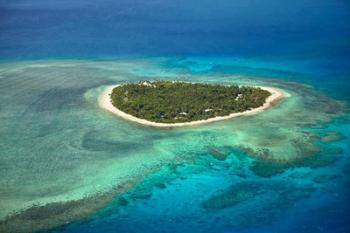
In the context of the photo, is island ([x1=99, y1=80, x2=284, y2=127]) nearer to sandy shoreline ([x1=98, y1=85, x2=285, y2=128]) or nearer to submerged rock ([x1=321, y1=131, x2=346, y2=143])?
sandy shoreline ([x1=98, y1=85, x2=285, y2=128])

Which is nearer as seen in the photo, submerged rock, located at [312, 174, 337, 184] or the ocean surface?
the ocean surface

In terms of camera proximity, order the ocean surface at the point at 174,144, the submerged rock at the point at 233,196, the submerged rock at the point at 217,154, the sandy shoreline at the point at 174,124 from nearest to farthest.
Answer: the ocean surface at the point at 174,144
the submerged rock at the point at 233,196
the submerged rock at the point at 217,154
the sandy shoreline at the point at 174,124

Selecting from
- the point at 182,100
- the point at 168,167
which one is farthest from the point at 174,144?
the point at 182,100

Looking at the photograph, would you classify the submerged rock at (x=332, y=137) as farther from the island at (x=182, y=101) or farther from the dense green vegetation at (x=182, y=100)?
the dense green vegetation at (x=182, y=100)

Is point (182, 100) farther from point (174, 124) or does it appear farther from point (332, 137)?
point (332, 137)

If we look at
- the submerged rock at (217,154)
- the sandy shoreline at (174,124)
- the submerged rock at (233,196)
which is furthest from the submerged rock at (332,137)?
the submerged rock at (233,196)

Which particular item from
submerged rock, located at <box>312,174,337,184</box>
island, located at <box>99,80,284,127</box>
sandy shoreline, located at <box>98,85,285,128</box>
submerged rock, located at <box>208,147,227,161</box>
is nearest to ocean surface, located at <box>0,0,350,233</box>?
submerged rock, located at <box>208,147,227,161</box>

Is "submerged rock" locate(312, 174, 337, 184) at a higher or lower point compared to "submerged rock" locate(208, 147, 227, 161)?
lower

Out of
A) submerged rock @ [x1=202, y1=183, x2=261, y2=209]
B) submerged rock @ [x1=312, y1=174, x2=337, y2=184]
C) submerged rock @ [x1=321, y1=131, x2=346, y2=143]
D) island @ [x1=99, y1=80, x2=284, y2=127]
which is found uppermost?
island @ [x1=99, y1=80, x2=284, y2=127]
